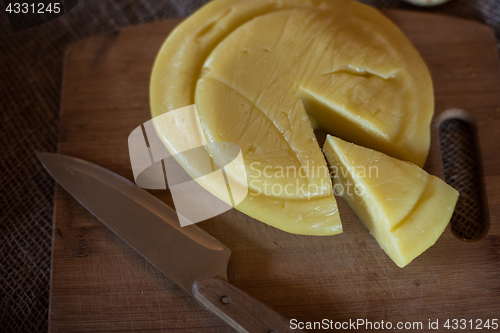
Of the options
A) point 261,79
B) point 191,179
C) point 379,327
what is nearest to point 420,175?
point 379,327

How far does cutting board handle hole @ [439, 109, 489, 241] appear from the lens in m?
1.75

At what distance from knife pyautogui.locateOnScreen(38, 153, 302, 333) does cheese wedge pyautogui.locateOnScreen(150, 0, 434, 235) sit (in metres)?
0.24

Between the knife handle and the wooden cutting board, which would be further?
the wooden cutting board

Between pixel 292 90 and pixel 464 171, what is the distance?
97 centimetres

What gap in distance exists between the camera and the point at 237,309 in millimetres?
1453

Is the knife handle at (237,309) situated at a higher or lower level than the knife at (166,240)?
lower

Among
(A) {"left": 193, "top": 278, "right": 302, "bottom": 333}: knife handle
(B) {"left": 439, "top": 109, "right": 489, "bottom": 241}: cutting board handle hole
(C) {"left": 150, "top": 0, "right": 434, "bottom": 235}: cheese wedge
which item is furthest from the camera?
(B) {"left": 439, "top": 109, "right": 489, "bottom": 241}: cutting board handle hole

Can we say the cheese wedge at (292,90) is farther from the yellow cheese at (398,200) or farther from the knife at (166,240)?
the knife at (166,240)

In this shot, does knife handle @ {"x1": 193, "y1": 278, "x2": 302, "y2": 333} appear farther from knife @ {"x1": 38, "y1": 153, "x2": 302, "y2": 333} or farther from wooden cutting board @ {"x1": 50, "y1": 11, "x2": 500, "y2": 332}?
wooden cutting board @ {"x1": 50, "y1": 11, "x2": 500, "y2": 332}

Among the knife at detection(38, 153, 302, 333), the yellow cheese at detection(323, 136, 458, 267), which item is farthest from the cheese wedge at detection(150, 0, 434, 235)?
the knife at detection(38, 153, 302, 333)

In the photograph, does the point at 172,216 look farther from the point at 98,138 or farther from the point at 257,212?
the point at 98,138

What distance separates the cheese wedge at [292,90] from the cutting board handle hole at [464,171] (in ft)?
0.89

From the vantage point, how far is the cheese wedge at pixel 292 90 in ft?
5.15

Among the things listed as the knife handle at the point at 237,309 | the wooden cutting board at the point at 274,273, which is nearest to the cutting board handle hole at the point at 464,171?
the wooden cutting board at the point at 274,273
